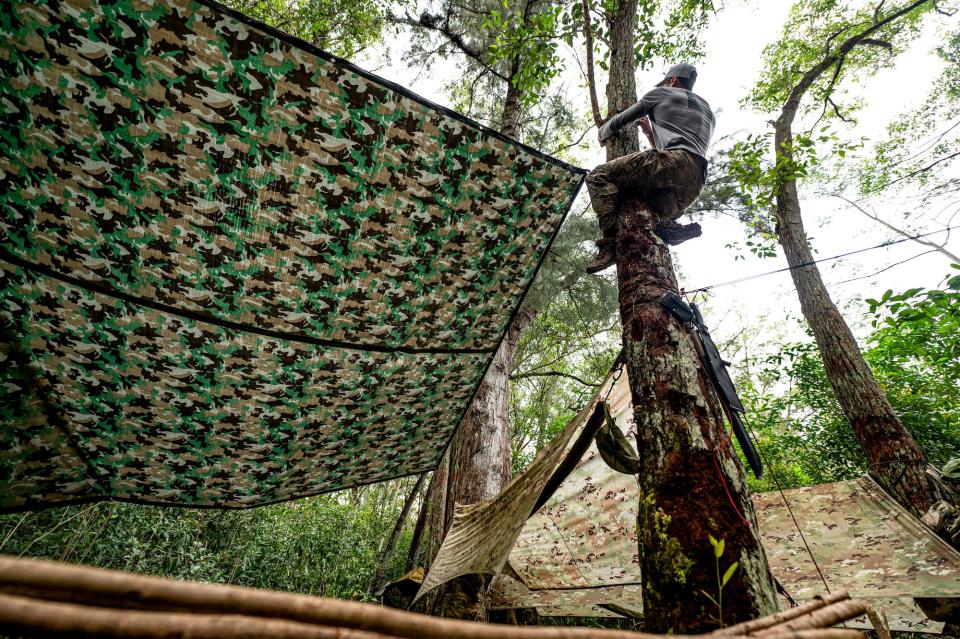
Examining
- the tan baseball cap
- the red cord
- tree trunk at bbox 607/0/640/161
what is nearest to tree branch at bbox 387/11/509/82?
tree trunk at bbox 607/0/640/161

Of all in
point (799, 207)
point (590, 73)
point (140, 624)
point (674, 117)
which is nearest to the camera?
point (140, 624)

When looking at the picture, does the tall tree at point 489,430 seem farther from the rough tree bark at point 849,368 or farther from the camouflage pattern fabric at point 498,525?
the rough tree bark at point 849,368

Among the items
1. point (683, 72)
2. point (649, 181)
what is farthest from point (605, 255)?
point (683, 72)

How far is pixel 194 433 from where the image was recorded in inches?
69.2

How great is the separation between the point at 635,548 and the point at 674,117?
2400mm

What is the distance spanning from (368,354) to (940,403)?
5019 mm

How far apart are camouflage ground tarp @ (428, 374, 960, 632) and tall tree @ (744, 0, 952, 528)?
0.63 metres

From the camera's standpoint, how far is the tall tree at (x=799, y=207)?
2609 millimetres

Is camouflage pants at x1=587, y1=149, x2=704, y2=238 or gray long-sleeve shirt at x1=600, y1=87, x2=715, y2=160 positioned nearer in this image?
camouflage pants at x1=587, y1=149, x2=704, y2=238

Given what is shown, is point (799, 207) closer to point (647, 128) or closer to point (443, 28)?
point (647, 128)

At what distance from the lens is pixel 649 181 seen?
182cm

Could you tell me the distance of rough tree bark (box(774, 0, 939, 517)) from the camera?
8.14 feet

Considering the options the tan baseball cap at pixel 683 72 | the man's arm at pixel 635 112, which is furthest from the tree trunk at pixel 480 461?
the tan baseball cap at pixel 683 72

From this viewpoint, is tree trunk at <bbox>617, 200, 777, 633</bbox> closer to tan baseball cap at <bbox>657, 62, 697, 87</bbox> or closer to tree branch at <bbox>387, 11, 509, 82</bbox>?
tan baseball cap at <bbox>657, 62, 697, 87</bbox>
